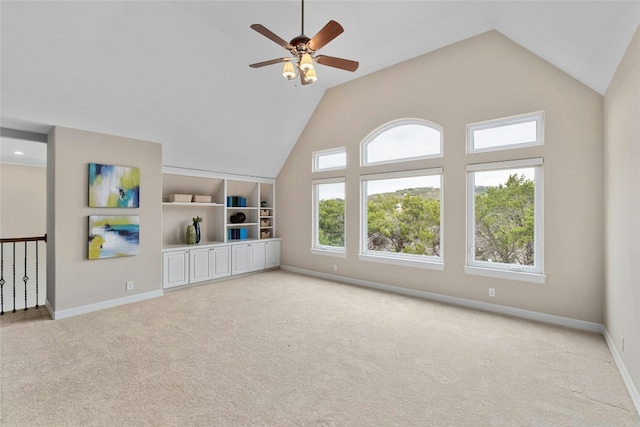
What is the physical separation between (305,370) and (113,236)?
3548 millimetres

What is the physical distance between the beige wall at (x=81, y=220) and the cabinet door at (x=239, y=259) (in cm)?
171

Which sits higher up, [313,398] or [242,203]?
[242,203]

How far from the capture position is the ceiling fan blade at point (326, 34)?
7.52 ft

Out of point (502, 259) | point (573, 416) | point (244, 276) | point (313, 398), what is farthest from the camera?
point (244, 276)

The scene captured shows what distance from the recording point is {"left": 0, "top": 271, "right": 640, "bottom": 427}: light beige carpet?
2014 millimetres

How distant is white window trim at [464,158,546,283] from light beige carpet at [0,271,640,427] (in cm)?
58

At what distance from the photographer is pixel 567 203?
354 centimetres

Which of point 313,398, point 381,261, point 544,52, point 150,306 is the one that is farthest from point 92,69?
point 544,52

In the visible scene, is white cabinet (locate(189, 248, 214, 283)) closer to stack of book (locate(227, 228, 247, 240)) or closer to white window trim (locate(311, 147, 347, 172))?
stack of book (locate(227, 228, 247, 240))

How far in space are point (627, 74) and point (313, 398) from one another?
12.0 ft

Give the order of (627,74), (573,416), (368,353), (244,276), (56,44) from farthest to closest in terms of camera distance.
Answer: (244,276) → (56,44) → (368,353) → (627,74) → (573,416)

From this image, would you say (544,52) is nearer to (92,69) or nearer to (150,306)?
(92,69)

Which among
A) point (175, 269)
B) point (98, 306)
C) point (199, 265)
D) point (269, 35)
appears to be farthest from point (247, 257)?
point (269, 35)

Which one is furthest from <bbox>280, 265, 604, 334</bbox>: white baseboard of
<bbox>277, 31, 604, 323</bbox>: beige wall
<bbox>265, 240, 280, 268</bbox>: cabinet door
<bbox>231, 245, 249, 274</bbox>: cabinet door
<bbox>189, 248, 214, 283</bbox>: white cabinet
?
<bbox>189, 248, 214, 283</bbox>: white cabinet
